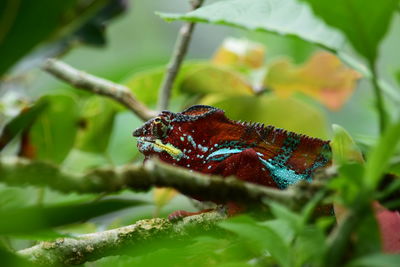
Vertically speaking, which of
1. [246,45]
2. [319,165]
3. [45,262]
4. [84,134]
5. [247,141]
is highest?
[246,45]

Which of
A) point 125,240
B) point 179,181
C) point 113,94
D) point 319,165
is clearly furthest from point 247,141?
point 179,181

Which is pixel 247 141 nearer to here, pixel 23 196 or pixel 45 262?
pixel 45 262

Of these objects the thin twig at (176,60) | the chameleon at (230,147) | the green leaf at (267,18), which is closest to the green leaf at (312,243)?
the green leaf at (267,18)

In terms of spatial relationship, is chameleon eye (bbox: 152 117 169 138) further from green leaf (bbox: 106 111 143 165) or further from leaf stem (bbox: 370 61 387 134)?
leaf stem (bbox: 370 61 387 134)

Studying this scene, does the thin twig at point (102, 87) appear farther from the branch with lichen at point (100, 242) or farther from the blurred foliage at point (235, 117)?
the branch with lichen at point (100, 242)

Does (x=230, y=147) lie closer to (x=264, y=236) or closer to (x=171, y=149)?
(x=171, y=149)

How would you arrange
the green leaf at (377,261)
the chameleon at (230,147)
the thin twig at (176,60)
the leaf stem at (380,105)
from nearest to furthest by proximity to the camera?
1. the green leaf at (377,261)
2. the leaf stem at (380,105)
3. the chameleon at (230,147)
4. the thin twig at (176,60)
